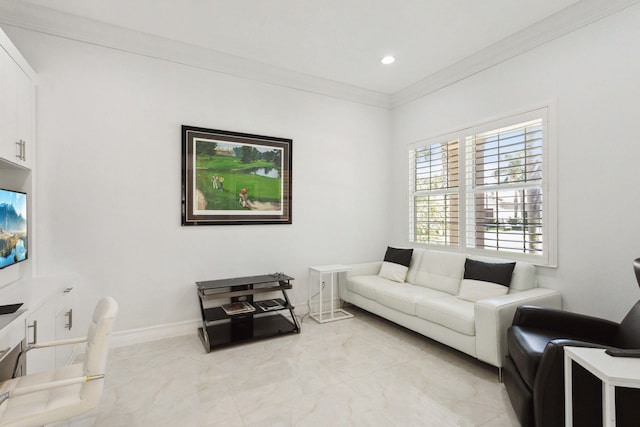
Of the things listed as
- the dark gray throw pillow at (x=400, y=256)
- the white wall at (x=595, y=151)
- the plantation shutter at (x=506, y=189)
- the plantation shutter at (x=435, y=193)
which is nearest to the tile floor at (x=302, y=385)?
the dark gray throw pillow at (x=400, y=256)

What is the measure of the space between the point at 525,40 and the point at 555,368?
289 cm

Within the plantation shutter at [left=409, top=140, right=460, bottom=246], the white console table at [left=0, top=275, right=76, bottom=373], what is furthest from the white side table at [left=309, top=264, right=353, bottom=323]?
the white console table at [left=0, top=275, right=76, bottom=373]

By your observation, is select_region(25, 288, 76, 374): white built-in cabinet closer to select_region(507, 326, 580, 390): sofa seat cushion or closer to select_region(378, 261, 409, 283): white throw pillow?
select_region(507, 326, 580, 390): sofa seat cushion

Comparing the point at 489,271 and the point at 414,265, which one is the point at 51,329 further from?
the point at 489,271

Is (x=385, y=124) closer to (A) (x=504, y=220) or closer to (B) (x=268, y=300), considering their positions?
(A) (x=504, y=220)

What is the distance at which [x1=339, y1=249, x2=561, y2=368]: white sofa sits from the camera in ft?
8.04

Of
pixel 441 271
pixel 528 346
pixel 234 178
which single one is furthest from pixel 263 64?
pixel 528 346

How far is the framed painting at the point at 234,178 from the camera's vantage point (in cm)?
337

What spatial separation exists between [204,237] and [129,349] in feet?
4.01

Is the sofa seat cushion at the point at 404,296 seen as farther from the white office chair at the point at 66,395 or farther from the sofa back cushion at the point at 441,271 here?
the white office chair at the point at 66,395

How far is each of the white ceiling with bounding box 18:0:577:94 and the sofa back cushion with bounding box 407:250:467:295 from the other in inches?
86.7

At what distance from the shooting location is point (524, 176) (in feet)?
10.2

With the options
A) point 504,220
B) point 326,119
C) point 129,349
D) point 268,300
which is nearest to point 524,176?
point 504,220

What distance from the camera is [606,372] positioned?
1322 mm
